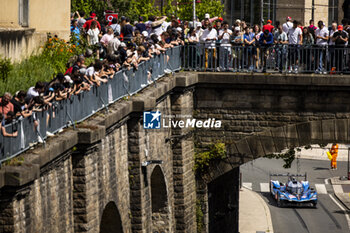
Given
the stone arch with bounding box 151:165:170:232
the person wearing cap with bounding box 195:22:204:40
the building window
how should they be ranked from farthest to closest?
the person wearing cap with bounding box 195:22:204:40 < the stone arch with bounding box 151:165:170:232 < the building window

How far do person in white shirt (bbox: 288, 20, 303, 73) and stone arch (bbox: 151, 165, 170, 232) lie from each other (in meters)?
5.70

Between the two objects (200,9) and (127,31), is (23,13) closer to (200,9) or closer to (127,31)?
(127,31)

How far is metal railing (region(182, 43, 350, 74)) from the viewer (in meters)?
30.6

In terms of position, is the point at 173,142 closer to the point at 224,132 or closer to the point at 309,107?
the point at 224,132

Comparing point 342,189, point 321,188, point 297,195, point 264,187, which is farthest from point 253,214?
point 342,189

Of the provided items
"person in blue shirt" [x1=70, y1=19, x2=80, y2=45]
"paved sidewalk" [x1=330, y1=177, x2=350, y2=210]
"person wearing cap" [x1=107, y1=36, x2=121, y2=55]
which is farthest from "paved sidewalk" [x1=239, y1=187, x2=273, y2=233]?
"person wearing cap" [x1=107, y1=36, x2=121, y2=55]

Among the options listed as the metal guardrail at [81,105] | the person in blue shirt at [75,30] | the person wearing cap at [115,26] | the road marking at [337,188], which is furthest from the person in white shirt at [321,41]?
the road marking at [337,188]

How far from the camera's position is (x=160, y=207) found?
2972cm

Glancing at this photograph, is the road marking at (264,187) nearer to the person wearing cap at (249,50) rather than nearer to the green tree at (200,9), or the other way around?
the green tree at (200,9)

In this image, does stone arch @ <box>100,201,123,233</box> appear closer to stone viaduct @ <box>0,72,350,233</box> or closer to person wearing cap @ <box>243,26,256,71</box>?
stone viaduct @ <box>0,72,350,233</box>

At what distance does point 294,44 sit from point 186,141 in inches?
185

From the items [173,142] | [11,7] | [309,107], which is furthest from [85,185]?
[309,107]

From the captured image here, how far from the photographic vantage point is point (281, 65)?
101ft

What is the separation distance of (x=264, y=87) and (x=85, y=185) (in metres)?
12.1
